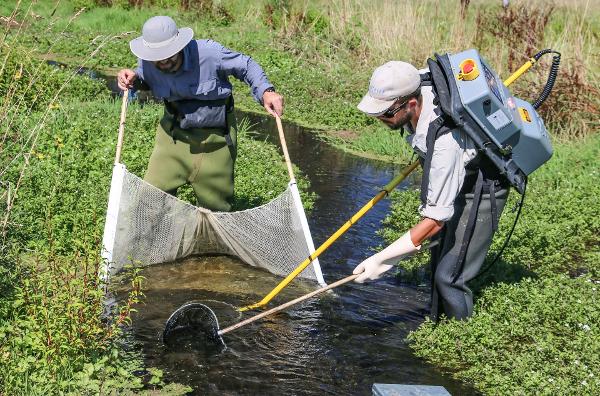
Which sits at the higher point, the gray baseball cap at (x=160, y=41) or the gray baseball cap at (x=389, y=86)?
the gray baseball cap at (x=389, y=86)

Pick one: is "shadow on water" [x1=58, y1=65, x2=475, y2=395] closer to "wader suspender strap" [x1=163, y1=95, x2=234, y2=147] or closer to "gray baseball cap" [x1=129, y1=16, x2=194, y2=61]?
"wader suspender strap" [x1=163, y1=95, x2=234, y2=147]

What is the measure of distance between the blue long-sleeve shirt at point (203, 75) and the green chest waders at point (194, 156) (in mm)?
196

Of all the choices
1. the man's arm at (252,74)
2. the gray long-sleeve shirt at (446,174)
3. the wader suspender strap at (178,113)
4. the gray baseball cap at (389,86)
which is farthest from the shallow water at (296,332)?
the gray baseball cap at (389,86)

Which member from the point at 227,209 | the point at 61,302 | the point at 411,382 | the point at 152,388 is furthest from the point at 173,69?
the point at 411,382

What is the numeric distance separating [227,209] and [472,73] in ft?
8.60

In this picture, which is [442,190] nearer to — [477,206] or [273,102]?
[477,206]

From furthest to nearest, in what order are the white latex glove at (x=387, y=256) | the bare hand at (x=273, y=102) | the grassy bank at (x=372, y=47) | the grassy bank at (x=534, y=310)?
1. the grassy bank at (x=372, y=47)
2. the bare hand at (x=273, y=102)
3. the grassy bank at (x=534, y=310)
4. the white latex glove at (x=387, y=256)

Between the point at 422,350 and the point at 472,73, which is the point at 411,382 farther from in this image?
the point at 472,73

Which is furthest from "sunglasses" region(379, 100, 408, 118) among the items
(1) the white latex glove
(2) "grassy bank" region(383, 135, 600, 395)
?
(2) "grassy bank" region(383, 135, 600, 395)

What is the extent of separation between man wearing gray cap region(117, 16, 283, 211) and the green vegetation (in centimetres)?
34

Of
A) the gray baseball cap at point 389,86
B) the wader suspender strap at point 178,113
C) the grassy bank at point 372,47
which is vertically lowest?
the grassy bank at point 372,47

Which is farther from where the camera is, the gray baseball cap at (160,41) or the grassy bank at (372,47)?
the grassy bank at (372,47)

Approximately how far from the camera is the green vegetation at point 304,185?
479 cm

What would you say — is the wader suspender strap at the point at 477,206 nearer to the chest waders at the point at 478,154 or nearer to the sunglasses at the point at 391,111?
the chest waders at the point at 478,154
